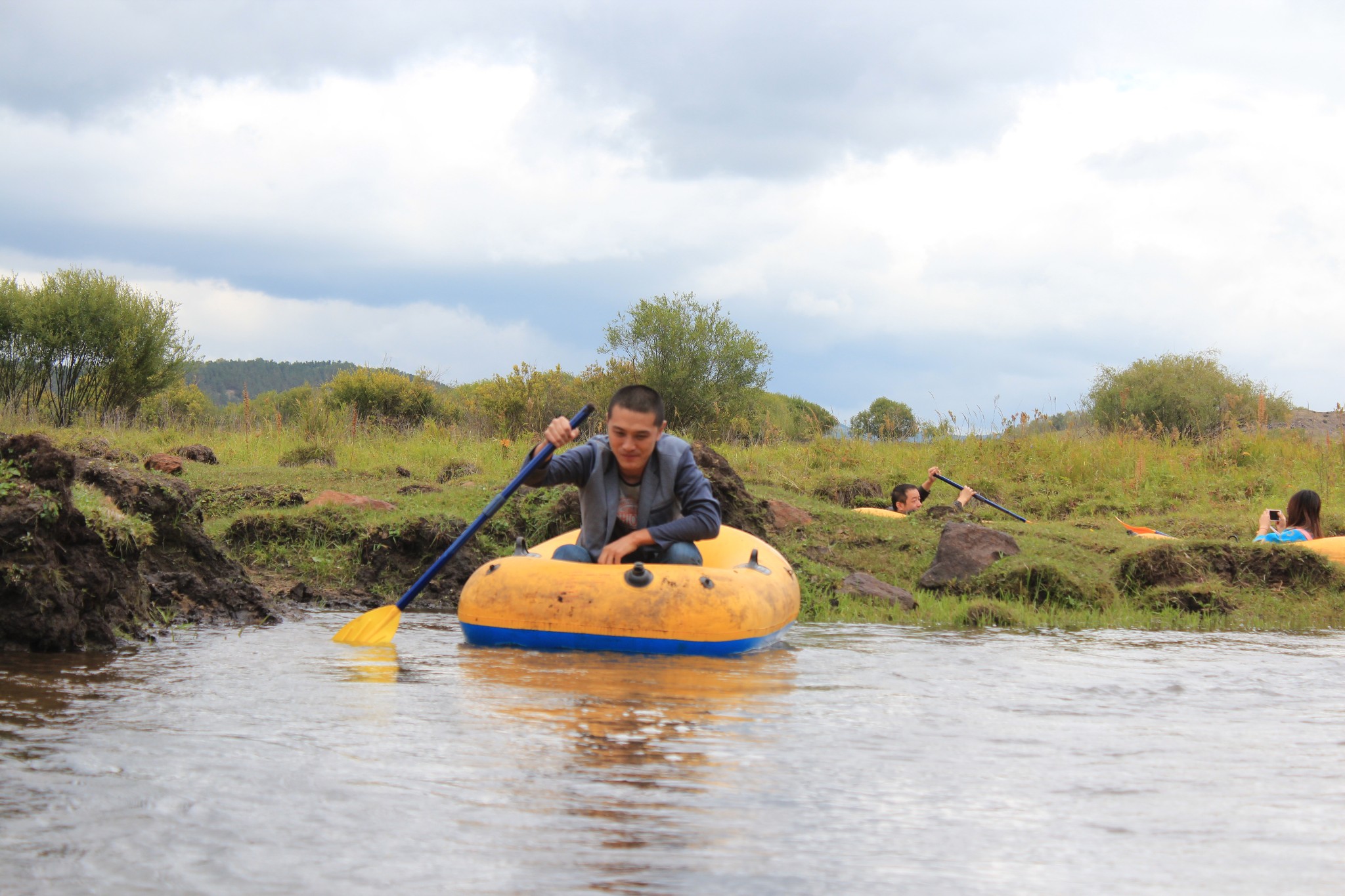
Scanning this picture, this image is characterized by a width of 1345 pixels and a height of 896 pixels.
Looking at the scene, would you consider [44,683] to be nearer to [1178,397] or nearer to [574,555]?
[574,555]

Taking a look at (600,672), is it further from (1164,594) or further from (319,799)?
(1164,594)

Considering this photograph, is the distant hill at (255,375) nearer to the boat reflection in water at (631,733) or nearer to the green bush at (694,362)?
the green bush at (694,362)

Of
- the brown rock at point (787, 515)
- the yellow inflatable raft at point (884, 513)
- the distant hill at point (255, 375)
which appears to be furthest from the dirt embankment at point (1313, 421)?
the distant hill at point (255, 375)

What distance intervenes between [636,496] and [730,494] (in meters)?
3.19

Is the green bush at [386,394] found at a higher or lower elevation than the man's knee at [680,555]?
higher

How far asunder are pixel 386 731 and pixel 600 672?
1.50m

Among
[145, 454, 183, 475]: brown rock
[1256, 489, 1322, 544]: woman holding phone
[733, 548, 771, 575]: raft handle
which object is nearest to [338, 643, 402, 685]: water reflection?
[733, 548, 771, 575]: raft handle

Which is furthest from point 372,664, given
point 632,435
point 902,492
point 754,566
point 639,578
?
point 902,492

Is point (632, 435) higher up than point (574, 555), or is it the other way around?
point (632, 435)

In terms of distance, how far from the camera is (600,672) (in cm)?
486

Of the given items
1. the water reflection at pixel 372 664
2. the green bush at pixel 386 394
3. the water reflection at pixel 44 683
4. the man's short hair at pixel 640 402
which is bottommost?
the water reflection at pixel 372 664

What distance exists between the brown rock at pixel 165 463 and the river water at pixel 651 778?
294 inches

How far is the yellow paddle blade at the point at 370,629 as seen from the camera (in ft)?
19.5

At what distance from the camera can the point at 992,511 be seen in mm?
13914
